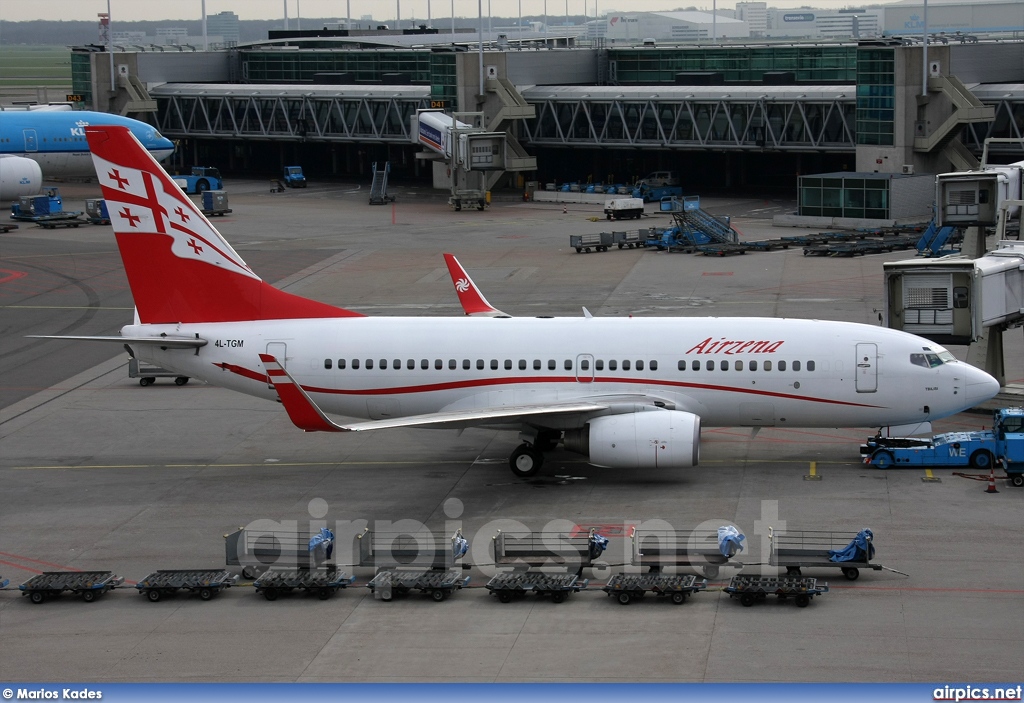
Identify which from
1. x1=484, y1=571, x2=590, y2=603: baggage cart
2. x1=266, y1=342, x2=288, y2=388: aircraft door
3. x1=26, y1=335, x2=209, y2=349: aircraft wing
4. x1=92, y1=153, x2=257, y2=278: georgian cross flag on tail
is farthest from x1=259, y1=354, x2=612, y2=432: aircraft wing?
x1=484, y1=571, x2=590, y2=603: baggage cart

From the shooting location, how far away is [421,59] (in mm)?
135500

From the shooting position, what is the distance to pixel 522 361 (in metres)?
38.6

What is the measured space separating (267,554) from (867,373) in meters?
17.8

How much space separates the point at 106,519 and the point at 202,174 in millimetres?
91894

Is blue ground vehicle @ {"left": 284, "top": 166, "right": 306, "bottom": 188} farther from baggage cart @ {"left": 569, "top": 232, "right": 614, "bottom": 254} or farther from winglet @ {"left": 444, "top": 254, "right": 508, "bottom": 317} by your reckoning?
winglet @ {"left": 444, "top": 254, "right": 508, "bottom": 317}

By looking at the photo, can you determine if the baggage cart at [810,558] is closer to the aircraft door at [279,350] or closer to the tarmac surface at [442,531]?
the tarmac surface at [442,531]

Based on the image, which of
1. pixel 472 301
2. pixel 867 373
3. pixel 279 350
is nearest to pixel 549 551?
pixel 867 373

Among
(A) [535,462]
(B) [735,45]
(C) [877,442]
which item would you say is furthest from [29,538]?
(B) [735,45]

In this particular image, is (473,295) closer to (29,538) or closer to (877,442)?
(877,442)

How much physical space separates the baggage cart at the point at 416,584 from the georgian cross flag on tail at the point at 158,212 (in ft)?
47.1

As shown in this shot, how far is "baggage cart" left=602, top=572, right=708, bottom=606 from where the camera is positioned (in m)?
27.8

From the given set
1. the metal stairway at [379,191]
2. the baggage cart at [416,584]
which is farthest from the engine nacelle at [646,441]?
the metal stairway at [379,191]

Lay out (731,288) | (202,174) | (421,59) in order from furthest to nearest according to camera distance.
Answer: (421,59)
(202,174)
(731,288)

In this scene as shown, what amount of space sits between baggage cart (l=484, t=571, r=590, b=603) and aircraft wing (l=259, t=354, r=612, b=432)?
21.8ft
